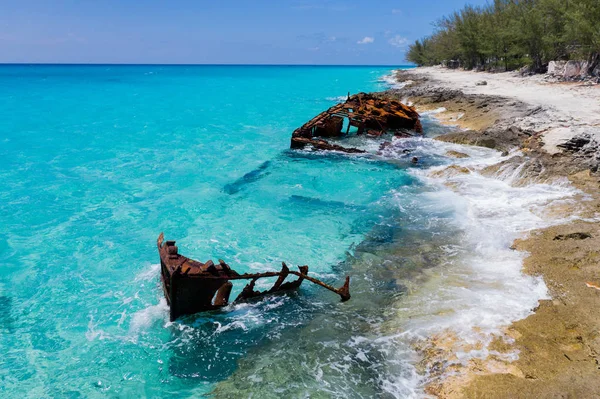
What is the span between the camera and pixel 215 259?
1070cm

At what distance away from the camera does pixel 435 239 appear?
1056 cm

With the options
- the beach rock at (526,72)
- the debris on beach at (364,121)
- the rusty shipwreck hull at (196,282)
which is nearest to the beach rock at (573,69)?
the beach rock at (526,72)

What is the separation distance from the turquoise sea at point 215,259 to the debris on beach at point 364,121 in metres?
1.08

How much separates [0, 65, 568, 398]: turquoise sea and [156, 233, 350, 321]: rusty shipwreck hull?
0.25 m

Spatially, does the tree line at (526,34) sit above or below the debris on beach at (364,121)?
above

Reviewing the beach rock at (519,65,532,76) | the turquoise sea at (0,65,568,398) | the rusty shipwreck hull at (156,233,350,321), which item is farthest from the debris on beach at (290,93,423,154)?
the beach rock at (519,65,532,76)

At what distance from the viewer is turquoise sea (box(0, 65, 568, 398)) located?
6.48 metres

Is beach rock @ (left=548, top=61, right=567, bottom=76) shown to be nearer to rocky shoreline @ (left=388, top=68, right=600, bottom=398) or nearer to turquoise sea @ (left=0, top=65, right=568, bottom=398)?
turquoise sea @ (left=0, top=65, right=568, bottom=398)

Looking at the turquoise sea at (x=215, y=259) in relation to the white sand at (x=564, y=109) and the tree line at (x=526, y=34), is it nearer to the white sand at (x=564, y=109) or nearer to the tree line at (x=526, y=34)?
the white sand at (x=564, y=109)

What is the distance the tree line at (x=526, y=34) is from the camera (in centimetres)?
3170

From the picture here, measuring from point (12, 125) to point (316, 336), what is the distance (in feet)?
129

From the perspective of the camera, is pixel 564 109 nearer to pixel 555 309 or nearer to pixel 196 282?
pixel 555 309

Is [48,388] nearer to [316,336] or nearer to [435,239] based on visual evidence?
[316,336]

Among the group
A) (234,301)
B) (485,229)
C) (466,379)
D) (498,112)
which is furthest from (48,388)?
(498,112)
